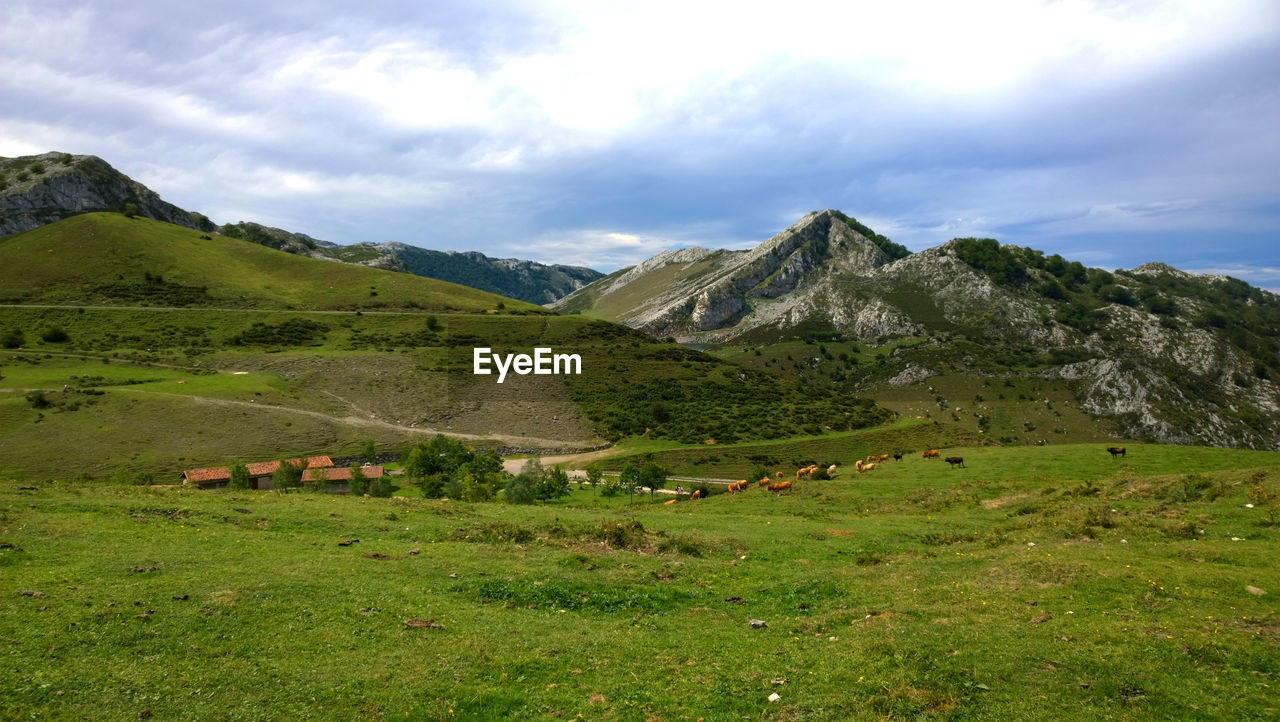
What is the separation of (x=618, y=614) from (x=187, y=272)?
636 feet

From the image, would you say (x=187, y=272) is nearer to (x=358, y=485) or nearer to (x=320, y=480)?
(x=320, y=480)

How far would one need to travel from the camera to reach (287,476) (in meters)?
64.4

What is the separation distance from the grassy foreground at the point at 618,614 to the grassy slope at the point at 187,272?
6072 inches

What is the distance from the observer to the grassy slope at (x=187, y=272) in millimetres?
146500

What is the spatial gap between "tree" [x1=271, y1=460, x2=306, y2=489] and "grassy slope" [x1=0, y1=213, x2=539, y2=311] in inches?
4082

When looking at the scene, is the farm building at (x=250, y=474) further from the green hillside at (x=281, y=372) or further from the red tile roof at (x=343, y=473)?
the green hillside at (x=281, y=372)

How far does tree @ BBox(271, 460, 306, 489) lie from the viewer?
63281mm

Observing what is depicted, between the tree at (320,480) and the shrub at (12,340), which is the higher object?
the shrub at (12,340)

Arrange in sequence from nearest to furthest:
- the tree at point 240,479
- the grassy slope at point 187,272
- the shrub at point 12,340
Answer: the tree at point 240,479, the shrub at point 12,340, the grassy slope at point 187,272

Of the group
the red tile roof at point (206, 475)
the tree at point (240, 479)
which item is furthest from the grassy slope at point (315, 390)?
the tree at point (240, 479)

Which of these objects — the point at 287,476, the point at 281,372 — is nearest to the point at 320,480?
the point at 287,476

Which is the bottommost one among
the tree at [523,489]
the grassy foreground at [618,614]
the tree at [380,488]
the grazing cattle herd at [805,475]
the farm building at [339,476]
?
the farm building at [339,476]

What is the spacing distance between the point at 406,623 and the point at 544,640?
3289 mm

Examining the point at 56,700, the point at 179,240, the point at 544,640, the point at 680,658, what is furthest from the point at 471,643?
the point at 179,240
